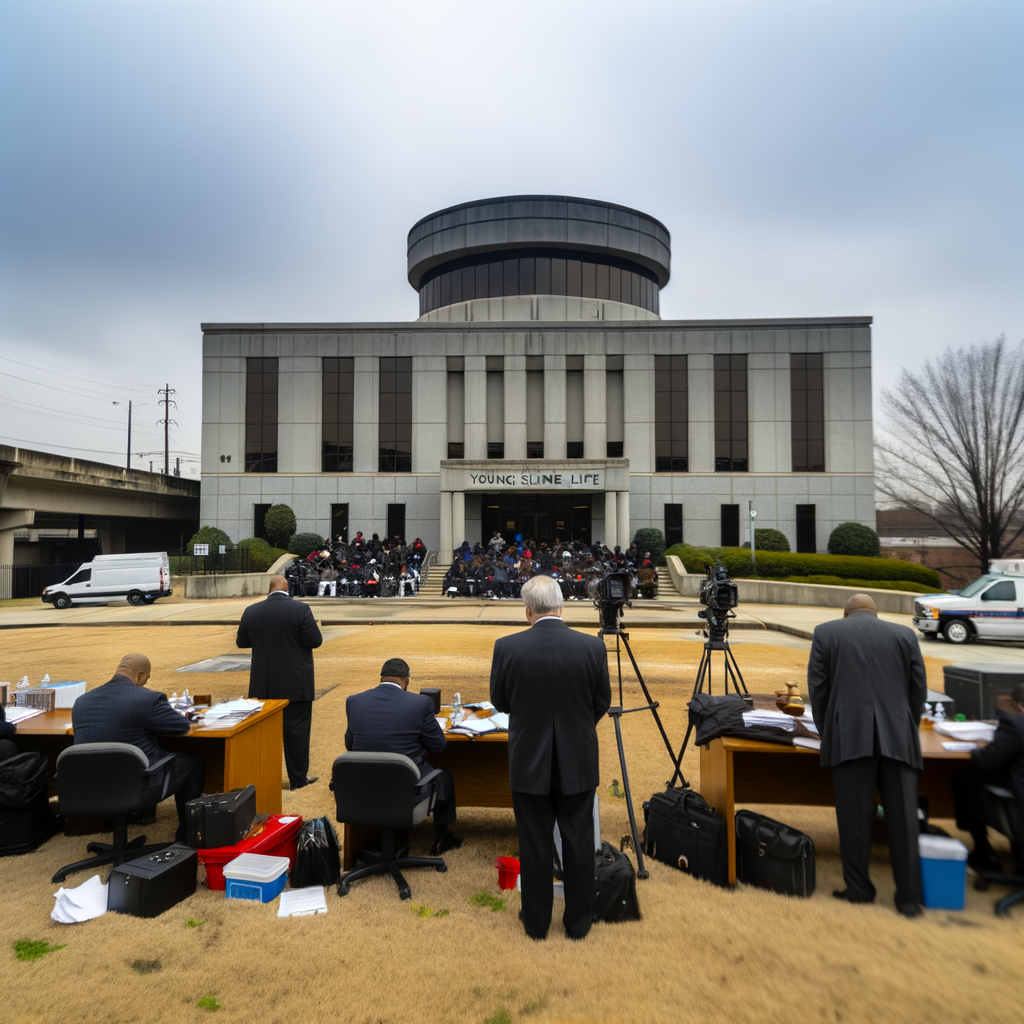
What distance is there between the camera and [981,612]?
51.2ft

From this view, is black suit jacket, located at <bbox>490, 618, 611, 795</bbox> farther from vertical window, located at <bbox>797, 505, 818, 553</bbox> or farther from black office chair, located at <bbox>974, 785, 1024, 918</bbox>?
vertical window, located at <bbox>797, 505, 818, 553</bbox>

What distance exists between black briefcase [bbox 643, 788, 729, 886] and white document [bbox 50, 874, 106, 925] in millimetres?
3716

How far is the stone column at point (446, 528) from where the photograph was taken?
33219mm

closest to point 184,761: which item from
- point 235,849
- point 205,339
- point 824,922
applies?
point 235,849

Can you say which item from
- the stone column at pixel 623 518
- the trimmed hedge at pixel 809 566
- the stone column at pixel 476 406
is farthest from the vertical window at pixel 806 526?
the stone column at pixel 476 406

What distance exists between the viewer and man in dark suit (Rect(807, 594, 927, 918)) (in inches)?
164

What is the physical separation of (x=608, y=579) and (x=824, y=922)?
298 cm

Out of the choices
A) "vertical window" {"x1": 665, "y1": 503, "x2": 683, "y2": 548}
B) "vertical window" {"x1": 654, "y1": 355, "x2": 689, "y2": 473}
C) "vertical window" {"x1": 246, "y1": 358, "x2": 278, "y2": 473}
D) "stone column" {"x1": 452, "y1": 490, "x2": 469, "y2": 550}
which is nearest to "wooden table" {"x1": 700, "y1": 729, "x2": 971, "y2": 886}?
"stone column" {"x1": 452, "y1": 490, "x2": 469, "y2": 550}

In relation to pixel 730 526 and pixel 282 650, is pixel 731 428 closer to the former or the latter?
pixel 730 526

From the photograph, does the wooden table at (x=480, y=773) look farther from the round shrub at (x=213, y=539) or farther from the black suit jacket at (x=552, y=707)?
the round shrub at (x=213, y=539)

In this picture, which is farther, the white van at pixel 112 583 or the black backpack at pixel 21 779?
the white van at pixel 112 583

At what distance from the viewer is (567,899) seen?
12.9 feet

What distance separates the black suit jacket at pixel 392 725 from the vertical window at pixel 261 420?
1350 inches

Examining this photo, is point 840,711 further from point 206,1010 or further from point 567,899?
point 206,1010
